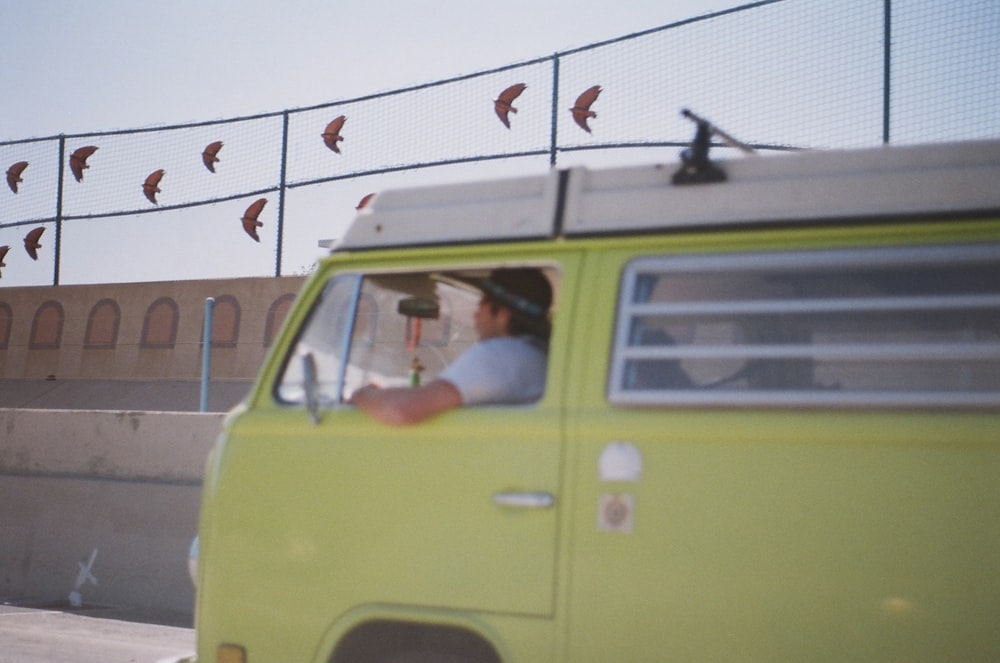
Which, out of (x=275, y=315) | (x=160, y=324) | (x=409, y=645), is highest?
(x=275, y=315)

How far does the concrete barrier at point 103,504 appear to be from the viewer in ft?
25.2

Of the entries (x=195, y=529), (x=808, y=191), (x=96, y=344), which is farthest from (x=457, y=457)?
(x=96, y=344)

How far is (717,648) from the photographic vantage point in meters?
2.85

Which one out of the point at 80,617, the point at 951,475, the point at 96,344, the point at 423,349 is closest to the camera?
the point at 951,475

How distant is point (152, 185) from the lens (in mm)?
13211

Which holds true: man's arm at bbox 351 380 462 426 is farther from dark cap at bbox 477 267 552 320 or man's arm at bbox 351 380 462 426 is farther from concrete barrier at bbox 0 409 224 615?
concrete barrier at bbox 0 409 224 615

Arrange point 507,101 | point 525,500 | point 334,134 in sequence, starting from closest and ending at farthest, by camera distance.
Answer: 1. point 525,500
2. point 507,101
3. point 334,134

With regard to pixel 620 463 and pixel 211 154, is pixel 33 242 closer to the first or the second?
pixel 211 154

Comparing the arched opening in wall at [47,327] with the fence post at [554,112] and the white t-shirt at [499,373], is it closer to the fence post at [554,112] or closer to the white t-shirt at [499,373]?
the fence post at [554,112]

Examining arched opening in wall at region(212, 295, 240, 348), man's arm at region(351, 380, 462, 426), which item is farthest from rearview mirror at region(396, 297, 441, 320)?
arched opening in wall at region(212, 295, 240, 348)

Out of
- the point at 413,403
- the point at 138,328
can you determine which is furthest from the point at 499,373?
the point at 138,328

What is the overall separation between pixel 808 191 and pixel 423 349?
1.61m

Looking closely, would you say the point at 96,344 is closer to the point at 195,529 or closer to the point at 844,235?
the point at 195,529

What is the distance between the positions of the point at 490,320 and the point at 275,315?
397 inches
